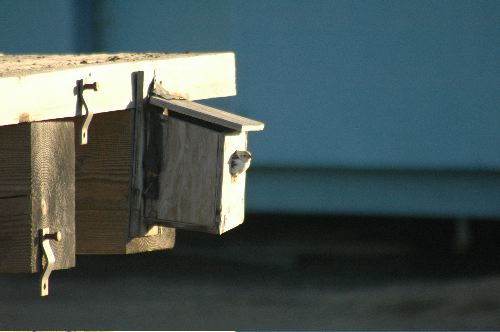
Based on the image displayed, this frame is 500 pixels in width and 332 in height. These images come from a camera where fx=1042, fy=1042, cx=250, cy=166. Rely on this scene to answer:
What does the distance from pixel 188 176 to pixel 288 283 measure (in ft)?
12.6

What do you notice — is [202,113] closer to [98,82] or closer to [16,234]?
[98,82]

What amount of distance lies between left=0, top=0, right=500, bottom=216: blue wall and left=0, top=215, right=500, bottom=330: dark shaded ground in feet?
1.19

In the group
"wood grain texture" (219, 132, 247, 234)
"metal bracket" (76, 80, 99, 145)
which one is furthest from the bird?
"metal bracket" (76, 80, 99, 145)

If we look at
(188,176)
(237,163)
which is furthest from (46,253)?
(237,163)

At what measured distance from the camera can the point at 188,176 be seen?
1.84 metres

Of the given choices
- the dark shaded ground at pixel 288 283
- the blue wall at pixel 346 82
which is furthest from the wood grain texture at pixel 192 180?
the blue wall at pixel 346 82

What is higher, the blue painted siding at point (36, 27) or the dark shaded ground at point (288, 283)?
the blue painted siding at point (36, 27)

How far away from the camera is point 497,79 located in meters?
5.83

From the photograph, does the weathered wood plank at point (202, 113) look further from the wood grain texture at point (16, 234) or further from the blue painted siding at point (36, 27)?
the blue painted siding at point (36, 27)

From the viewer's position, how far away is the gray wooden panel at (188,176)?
182 centimetres

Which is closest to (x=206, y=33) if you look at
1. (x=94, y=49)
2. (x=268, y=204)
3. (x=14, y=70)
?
(x=94, y=49)

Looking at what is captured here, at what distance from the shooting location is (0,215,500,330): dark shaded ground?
499cm

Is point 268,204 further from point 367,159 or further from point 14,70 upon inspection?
point 14,70

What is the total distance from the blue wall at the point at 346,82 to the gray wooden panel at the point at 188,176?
13.2 ft
